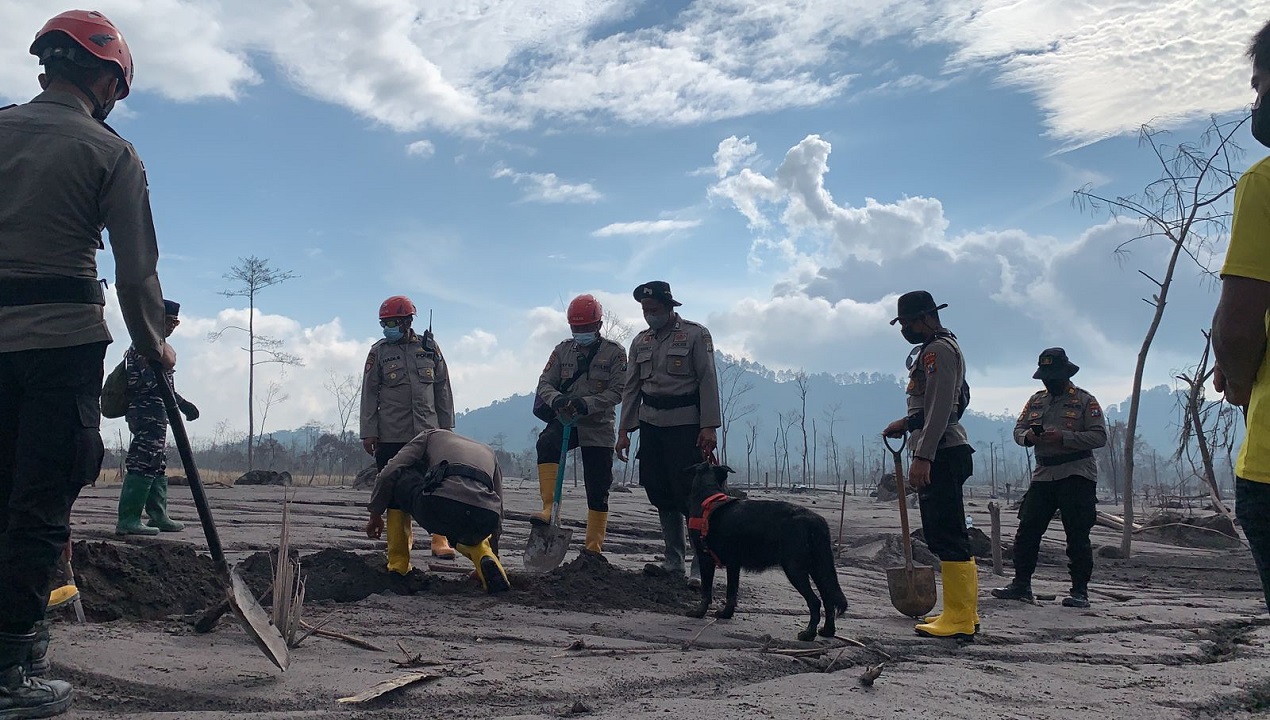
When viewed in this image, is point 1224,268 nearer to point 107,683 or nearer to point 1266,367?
point 1266,367

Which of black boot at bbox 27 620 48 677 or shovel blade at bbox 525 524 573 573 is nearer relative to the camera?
black boot at bbox 27 620 48 677

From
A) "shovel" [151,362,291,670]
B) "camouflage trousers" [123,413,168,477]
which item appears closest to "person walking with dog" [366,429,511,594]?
"shovel" [151,362,291,670]

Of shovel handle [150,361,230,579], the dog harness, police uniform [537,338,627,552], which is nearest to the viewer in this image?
shovel handle [150,361,230,579]

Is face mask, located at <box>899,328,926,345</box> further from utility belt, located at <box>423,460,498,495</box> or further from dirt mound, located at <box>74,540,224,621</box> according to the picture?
dirt mound, located at <box>74,540,224,621</box>

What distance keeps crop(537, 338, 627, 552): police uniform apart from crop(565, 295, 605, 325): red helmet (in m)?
0.19

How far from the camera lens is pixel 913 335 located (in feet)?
17.4

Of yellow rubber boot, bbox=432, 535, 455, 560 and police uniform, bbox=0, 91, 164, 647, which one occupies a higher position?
police uniform, bbox=0, 91, 164, 647

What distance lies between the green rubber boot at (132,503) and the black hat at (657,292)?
4.50 metres

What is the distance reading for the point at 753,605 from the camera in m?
5.86

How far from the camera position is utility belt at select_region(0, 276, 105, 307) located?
2.92 meters

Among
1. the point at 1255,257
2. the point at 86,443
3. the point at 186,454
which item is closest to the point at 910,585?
the point at 1255,257

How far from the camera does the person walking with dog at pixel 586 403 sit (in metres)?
6.99

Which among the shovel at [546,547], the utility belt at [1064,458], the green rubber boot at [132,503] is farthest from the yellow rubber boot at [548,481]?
the utility belt at [1064,458]

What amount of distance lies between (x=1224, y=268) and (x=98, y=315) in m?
3.44
